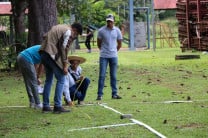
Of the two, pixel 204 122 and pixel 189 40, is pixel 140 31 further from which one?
pixel 204 122

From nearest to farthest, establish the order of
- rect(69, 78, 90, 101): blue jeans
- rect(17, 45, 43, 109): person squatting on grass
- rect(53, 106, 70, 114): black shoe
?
rect(53, 106, 70, 114): black shoe, rect(17, 45, 43, 109): person squatting on grass, rect(69, 78, 90, 101): blue jeans

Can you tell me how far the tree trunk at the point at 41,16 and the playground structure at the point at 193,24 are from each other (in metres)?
12.4

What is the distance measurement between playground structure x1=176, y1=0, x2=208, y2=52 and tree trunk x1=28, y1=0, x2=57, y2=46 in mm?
12435

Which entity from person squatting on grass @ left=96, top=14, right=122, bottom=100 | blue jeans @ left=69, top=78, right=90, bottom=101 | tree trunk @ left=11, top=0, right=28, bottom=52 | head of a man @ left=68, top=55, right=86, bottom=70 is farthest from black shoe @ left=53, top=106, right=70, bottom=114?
tree trunk @ left=11, top=0, right=28, bottom=52

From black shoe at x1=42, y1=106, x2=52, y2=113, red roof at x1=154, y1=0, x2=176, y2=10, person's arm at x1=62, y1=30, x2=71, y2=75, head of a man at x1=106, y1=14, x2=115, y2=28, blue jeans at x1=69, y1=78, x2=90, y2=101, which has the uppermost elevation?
red roof at x1=154, y1=0, x2=176, y2=10

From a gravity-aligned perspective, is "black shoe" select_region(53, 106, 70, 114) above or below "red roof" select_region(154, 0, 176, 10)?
below

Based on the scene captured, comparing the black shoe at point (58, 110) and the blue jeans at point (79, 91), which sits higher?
the blue jeans at point (79, 91)

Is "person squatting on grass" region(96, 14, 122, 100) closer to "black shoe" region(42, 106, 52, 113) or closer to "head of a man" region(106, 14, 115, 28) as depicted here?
"head of a man" region(106, 14, 115, 28)

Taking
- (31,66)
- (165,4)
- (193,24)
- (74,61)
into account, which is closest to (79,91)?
(74,61)

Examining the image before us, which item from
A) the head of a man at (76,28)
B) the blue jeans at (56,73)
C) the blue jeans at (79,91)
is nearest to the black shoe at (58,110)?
the blue jeans at (56,73)

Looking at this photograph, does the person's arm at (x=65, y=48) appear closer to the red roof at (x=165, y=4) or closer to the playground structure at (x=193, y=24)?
the playground structure at (x=193, y=24)

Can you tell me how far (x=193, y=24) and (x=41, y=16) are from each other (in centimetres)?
1440

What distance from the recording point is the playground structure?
98.8 ft

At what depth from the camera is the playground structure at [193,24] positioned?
30.1 m
